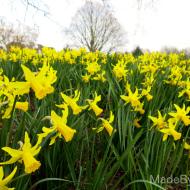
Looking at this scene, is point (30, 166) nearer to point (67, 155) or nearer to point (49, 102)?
point (67, 155)

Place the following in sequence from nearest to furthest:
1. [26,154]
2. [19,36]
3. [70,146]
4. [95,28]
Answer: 1. [26,154]
2. [70,146]
3. [19,36]
4. [95,28]

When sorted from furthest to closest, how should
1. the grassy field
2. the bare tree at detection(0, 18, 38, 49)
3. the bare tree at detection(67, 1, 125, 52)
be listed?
the bare tree at detection(67, 1, 125, 52) < the bare tree at detection(0, 18, 38, 49) < the grassy field

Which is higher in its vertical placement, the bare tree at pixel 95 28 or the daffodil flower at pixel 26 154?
the bare tree at pixel 95 28

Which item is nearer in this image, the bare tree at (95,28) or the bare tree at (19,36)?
the bare tree at (19,36)

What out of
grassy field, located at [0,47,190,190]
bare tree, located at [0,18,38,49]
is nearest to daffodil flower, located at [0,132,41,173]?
grassy field, located at [0,47,190,190]

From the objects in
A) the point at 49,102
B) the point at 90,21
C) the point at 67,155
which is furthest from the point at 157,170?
the point at 90,21

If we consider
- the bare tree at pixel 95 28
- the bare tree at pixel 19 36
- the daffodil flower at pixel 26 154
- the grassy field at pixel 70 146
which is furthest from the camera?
the bare tree at pixel 95 28

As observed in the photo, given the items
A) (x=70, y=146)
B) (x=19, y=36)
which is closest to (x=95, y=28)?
(x=19, y=36)

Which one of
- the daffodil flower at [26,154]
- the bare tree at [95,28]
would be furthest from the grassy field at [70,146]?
the bare tree at [95,28]

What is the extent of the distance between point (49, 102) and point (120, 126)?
20.8 inches

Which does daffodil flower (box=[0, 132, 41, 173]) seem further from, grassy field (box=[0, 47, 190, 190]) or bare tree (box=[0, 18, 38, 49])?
bare tree (box=[0, 18, 38, 49])

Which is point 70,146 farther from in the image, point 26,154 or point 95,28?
point 95,28

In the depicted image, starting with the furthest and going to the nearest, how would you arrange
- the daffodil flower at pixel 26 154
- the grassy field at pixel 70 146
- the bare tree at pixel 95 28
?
the bare tree at pixel 95 28
the grassy field at pixel 70 146
the daffodil flower at pixel 26 154

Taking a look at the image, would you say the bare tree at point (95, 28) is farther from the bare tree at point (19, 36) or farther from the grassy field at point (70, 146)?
the grassy field at point (70, 146)
